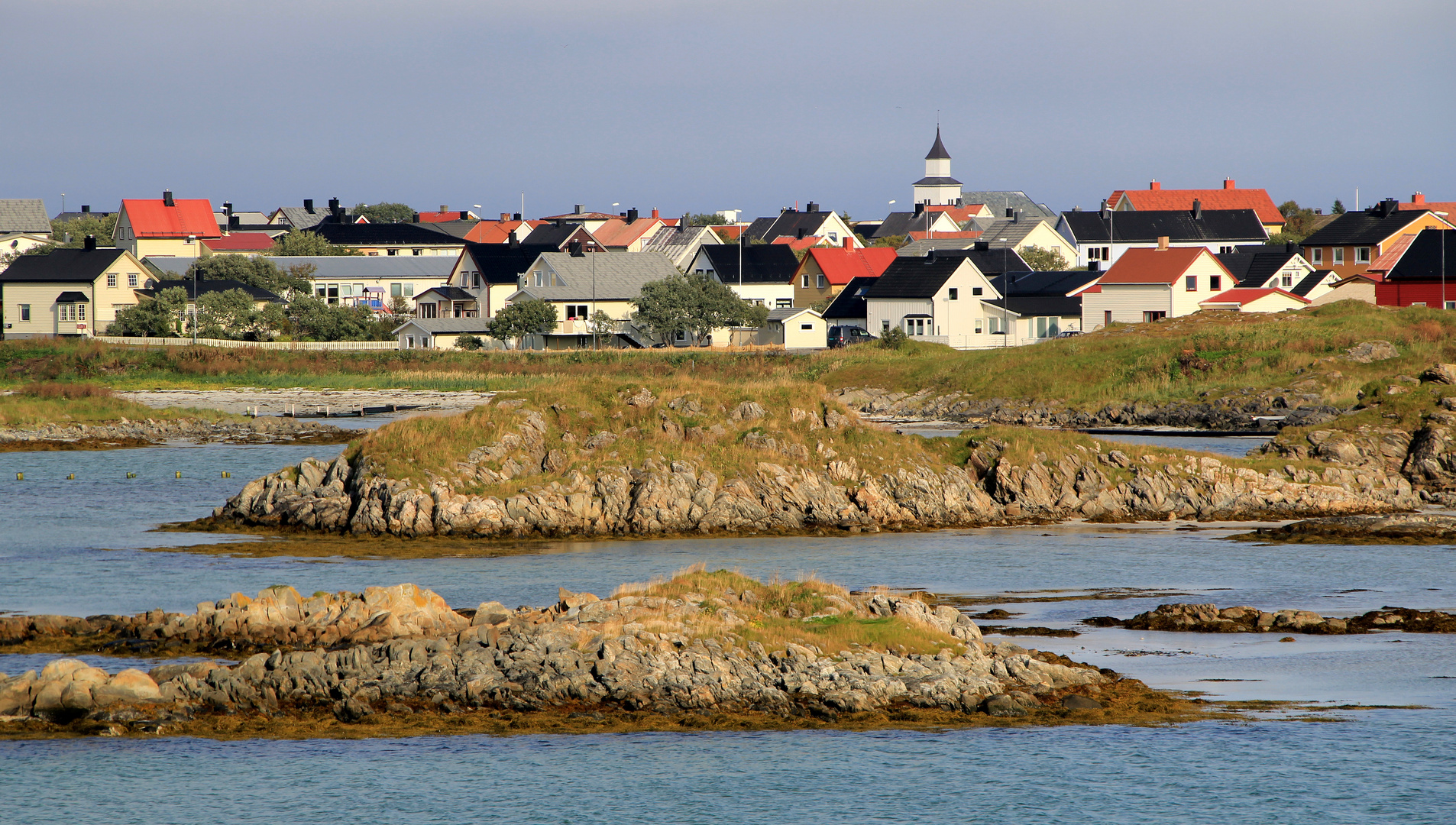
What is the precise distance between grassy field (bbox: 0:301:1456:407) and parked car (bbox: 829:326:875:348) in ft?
32.8

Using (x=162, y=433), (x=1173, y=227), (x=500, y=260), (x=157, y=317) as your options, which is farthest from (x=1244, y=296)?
(x=157, y=317)

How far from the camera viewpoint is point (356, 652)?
19469mm

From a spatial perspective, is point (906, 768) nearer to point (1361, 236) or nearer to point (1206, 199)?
point (1361, 236)

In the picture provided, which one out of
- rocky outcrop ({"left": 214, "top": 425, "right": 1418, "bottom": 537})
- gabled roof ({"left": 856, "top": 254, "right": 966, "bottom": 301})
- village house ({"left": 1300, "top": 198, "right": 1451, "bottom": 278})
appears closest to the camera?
rocky outcrop ({"left": 214, "top": 425, "right": 1418, "bottom": 537})

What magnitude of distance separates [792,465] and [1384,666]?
1753 centimetres

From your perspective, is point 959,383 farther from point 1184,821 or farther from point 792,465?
point 1184,821

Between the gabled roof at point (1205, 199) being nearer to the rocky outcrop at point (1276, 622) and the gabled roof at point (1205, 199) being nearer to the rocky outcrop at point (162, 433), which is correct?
the rocky outcrop at point (162, 433)

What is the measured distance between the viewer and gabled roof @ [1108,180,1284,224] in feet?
537

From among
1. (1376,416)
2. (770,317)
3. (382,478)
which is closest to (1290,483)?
(1376,416)

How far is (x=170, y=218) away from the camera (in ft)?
471

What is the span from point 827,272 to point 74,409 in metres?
63.3

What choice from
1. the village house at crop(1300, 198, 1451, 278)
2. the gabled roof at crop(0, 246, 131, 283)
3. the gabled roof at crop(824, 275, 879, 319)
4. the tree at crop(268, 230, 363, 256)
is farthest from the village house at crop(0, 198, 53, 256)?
the village house at crop(1300, 198, 1451, 278)

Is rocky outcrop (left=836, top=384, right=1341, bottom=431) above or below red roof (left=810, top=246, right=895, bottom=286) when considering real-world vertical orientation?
below

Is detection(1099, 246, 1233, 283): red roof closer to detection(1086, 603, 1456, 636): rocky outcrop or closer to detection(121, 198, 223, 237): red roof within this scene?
detection(1086, 603, 1456, 636): rocky outcrop
